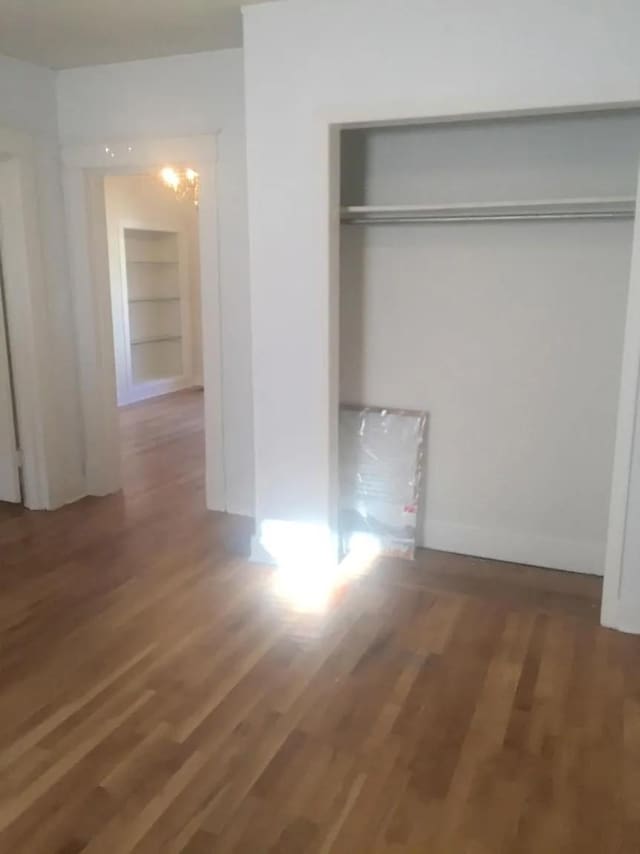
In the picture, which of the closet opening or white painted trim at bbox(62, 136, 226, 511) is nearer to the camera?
white painted trim at bbox(62, 136, 226, 511)

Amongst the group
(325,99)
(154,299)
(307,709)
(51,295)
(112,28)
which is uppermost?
(112,28)

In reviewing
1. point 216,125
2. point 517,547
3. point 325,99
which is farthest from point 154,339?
point 517,547

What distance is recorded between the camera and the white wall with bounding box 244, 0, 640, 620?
2840 mm

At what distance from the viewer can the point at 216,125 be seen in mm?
4043

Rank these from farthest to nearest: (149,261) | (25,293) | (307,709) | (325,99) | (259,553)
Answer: (149,261) < (25,293) < (259,553) < (325,99) < (307,709)

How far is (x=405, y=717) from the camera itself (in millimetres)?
2541

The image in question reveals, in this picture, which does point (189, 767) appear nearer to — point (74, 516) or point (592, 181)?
point (74, 516)

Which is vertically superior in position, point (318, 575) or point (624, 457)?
point (624, 457)

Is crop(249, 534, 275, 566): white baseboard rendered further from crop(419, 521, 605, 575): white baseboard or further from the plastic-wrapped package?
crop(419, 521, 605, 575): white baseboard

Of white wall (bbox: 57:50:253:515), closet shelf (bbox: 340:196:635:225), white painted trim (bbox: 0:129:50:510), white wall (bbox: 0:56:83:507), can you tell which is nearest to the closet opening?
white wall (bbox: 0:56:83:507)

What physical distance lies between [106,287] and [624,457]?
331cm

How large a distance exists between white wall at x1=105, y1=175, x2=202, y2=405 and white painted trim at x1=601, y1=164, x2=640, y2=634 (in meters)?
5.63

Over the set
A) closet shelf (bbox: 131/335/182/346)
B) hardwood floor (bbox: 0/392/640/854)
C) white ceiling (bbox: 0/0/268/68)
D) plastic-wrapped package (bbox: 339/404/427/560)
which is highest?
white ceiling (bbox: 0/0/268/68)

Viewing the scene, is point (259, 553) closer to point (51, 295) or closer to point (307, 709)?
point (307, 709)
